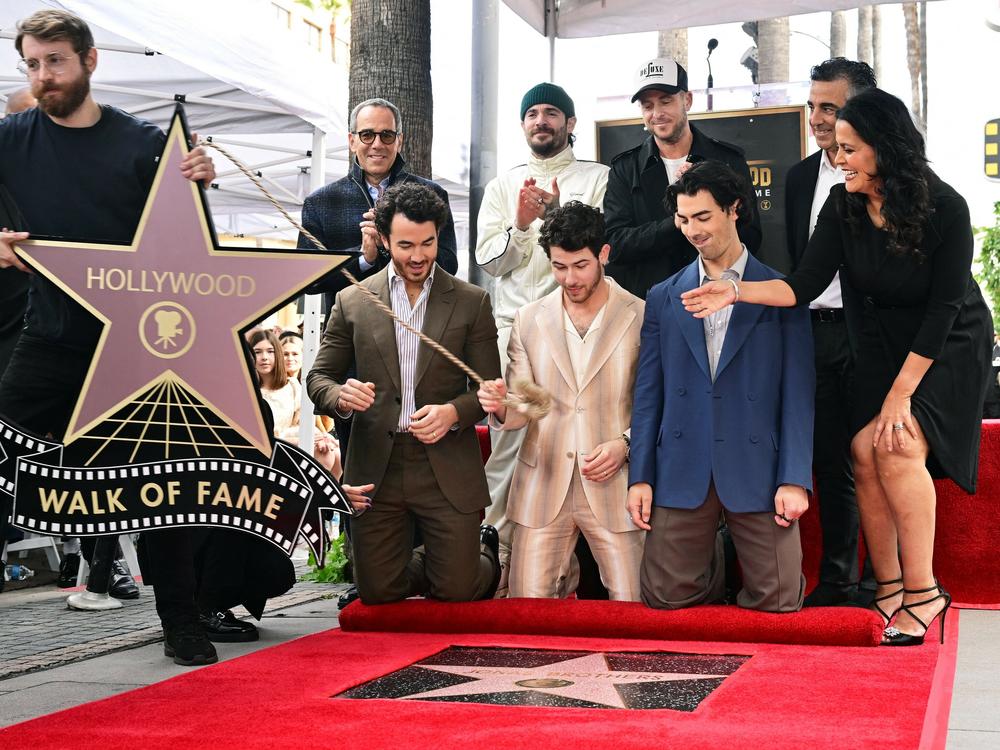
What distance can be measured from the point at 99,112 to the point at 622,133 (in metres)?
4.11

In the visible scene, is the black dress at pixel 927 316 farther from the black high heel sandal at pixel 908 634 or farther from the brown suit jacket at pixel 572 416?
the brown suit jacket at pixel 572 416

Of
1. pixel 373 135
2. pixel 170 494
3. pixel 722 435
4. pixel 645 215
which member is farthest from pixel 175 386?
pixel 645 215

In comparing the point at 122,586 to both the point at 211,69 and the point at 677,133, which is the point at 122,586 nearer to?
the point at 211,69

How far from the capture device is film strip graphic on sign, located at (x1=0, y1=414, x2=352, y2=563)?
3.83 m

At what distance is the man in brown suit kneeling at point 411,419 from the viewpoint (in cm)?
471

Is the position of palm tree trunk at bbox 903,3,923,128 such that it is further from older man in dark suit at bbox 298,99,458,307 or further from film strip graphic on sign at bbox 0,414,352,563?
film strip graphic on sign at bbox 0,414,352,563

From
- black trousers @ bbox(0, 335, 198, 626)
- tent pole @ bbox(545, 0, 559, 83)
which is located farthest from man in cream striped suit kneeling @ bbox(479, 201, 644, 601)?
tent pole @ bbox(545, 0, 559, 83)

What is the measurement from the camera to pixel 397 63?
650cm

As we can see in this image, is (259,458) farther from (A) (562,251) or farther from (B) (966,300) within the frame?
(B) (966,300)

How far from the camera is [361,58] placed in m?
6.57

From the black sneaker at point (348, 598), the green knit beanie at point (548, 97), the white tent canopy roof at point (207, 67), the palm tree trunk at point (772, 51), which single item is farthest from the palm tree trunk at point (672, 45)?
the black sneaker at point (348, 598)

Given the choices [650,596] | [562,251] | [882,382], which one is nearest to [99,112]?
[562,251]

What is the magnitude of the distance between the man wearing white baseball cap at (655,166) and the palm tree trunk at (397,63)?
157cm

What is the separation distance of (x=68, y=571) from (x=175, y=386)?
133 inches
